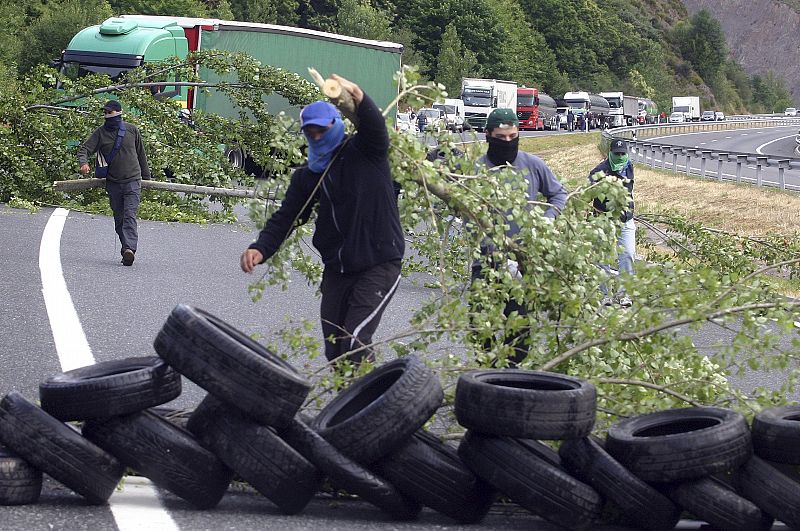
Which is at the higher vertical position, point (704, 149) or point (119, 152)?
point (119, 152)

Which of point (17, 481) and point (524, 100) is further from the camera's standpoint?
point (524, 100)

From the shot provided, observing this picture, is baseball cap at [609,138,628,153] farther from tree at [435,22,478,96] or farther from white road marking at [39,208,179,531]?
tree at [435,22,478,96]

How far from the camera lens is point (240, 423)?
524cm

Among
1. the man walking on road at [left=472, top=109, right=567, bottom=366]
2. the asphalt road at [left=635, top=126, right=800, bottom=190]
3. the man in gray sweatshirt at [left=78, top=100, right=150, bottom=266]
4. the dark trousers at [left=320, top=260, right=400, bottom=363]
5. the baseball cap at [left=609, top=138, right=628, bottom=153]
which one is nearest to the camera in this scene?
the dark trousers at [left=320, top=260, right=400, bottom=363]

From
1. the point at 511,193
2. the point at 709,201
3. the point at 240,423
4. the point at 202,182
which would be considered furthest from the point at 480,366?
the point at 709,201

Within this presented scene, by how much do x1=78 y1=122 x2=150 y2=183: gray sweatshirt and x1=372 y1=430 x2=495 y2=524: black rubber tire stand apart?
32.5ft

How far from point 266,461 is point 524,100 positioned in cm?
8285

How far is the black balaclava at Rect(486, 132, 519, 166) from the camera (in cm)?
779

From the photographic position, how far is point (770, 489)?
5.25 metres

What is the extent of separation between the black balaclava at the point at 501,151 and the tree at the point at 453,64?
86199 mm

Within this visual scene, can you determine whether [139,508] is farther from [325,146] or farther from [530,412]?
[325,146]

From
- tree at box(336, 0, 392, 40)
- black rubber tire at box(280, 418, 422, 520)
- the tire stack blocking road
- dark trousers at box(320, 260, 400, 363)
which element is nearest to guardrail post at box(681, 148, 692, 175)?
dark trousers at box(320, 260, 400, 363)

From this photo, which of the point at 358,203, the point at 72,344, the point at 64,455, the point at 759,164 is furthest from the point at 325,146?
the point at 759,164

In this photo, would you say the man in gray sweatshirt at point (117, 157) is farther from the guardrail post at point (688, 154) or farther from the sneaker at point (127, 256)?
the guardrail post at point (688, 154)
